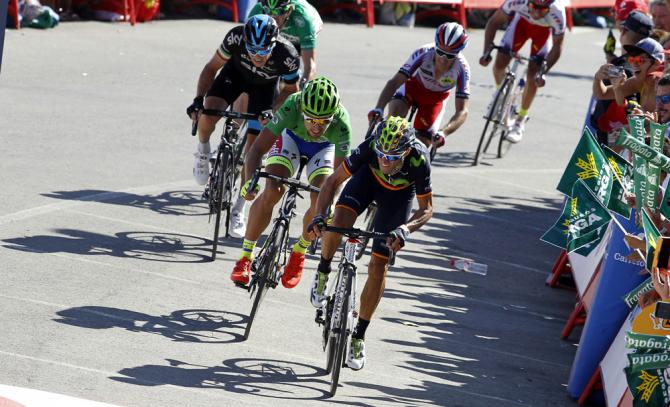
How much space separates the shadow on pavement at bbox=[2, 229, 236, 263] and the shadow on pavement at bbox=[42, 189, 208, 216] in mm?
902

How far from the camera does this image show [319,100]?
938 centimetres

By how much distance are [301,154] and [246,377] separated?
2379 millimetres

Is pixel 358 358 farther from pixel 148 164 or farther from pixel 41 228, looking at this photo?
pixel 148 164

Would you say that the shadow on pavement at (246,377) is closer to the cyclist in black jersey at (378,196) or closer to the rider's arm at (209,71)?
the cyclist in black jersey at (378,196)

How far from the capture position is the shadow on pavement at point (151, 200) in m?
12.4

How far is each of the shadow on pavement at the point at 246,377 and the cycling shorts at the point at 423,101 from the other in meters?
4.87

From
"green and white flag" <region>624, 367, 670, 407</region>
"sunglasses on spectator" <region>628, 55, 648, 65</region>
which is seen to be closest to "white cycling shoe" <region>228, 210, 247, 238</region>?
"sunglasses on spectator" <region>628, 55, 648, 65</region>

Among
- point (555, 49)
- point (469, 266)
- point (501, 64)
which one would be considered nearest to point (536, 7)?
point (555, 49)

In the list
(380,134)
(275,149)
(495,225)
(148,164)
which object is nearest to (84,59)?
(148,164)

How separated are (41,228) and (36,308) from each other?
2.16 meters

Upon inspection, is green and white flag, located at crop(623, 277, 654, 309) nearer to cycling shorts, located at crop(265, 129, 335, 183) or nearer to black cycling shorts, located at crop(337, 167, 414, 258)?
black cycling shorts, located at crop(337, 167, 414, 258)

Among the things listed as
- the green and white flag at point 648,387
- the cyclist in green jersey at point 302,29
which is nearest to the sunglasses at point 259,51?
the cyclist in green jersey at point 302,29

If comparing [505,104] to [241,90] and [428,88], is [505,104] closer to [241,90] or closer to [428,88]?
[428,88]

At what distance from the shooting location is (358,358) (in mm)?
8812
